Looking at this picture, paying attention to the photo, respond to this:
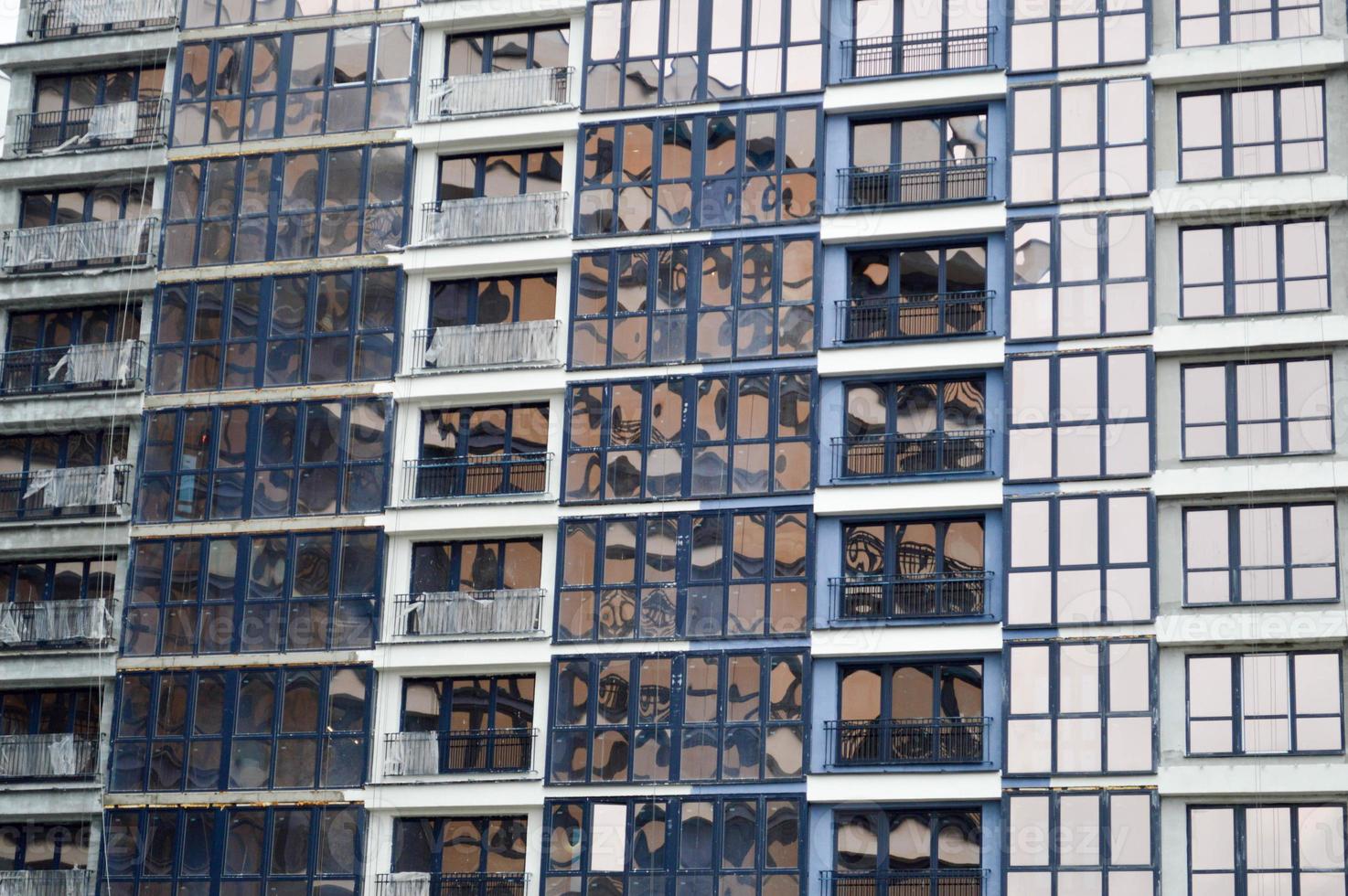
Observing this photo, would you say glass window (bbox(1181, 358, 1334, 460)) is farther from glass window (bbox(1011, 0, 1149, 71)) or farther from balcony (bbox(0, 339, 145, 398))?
balcony (bbox(0, 339, 145, 398))

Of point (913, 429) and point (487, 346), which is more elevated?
point (487, 346)

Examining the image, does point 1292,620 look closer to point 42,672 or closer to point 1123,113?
point 1123,113

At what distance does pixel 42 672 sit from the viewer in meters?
53.5

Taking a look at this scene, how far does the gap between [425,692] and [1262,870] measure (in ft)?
53.7

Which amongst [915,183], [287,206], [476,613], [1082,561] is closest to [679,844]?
[476,613]

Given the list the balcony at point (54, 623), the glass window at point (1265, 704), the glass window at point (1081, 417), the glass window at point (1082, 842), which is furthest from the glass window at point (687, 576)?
the balcony at point (54, 623)

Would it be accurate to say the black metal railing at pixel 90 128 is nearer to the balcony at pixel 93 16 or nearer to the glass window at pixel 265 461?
the balcony at pixel 93 16

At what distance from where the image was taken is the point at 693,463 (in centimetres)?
5056

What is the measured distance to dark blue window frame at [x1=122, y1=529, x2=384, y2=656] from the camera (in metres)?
51.7

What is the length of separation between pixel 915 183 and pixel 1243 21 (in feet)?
22.8

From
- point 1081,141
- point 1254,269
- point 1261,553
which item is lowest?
point 1261,553

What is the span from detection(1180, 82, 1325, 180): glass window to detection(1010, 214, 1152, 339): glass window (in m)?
1.75

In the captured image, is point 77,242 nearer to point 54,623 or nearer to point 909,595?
point 54,623

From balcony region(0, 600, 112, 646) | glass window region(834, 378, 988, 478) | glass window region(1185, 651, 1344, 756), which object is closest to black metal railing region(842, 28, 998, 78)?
glass window region(834, 378, 988, 478)
